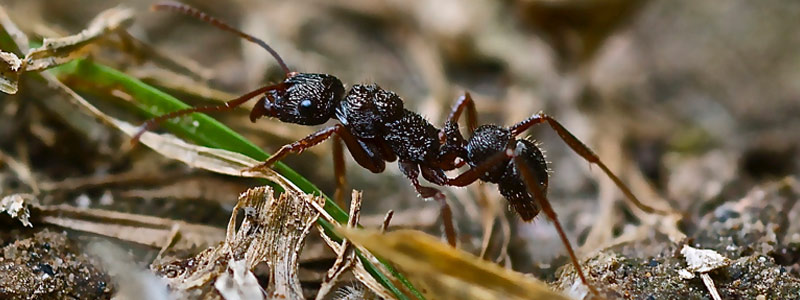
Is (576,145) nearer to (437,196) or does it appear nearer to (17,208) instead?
(437,196)

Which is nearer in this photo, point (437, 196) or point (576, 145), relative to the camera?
point (437, 196)

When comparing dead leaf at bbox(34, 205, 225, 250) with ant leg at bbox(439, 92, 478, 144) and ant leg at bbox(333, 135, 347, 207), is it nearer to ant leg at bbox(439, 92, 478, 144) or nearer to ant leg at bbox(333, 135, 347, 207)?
ant leg at bbox(333, 135, 347, 207)

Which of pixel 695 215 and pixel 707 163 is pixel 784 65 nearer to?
pixel 707 163

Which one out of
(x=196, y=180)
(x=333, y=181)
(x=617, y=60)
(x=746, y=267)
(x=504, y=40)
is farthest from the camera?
(x=617, y=60)

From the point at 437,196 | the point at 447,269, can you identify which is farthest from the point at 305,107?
the point at 447,269

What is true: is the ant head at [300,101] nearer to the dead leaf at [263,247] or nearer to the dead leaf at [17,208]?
the dead leaf at [263,247]

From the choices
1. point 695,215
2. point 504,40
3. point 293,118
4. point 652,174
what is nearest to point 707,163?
point 652,174

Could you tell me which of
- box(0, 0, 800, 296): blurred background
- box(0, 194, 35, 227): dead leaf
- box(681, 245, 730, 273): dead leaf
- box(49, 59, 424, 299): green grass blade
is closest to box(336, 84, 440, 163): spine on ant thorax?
box(0, 0, 800, 296): blurred background
